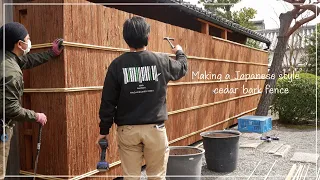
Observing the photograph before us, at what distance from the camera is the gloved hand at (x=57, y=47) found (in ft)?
11.5

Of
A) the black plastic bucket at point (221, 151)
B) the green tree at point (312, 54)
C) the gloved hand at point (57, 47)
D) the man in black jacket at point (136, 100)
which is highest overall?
the green tree at point (312, 54)

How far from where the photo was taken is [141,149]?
10.1ft

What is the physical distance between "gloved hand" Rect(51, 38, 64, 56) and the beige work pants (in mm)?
1171

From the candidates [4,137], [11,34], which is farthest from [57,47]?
[4,137]

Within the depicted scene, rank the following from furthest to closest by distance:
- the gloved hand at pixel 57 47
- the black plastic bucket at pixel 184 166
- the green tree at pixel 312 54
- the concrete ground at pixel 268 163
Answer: the green tree at pixel 312 54, the concrete ground at pixel 268 163, the black plastic bucket at pixel 184 166, the gloved hand at pixel 57 47

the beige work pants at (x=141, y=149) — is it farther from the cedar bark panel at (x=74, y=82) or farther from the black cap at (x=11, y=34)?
the black cap at (x=11, y=34)

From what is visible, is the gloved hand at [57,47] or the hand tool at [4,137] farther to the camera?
the gloved hand at [57,47]

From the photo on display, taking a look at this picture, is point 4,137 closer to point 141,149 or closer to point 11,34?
point 11,34

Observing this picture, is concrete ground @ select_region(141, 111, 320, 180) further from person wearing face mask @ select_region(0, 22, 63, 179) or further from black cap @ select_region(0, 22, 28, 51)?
black cap @ select_region(0, 22, 28, 51)

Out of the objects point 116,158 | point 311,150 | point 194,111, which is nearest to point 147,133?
point 116,158

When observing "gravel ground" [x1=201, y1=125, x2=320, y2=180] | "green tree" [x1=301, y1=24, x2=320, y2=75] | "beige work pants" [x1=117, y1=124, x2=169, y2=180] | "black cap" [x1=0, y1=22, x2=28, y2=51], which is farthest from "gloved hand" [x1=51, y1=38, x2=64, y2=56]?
"green tree" [x1=301, y1=24, x2=320, y2=75]

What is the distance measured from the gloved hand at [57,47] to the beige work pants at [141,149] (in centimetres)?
117

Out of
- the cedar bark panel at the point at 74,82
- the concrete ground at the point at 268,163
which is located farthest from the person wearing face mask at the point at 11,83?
the concrete ground at the point at 268,163

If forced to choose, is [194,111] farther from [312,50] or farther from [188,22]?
[312,50]
